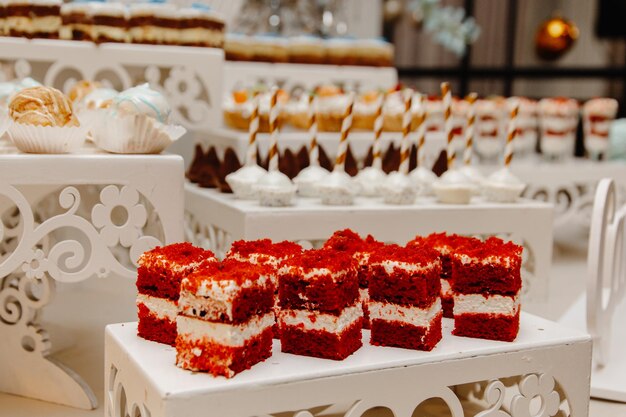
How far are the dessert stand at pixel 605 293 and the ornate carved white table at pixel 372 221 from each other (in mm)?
323

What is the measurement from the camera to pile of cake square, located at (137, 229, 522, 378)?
1.54m

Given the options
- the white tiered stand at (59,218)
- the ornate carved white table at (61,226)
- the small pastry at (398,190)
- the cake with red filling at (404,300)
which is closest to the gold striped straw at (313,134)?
the small pastry at (398,190)

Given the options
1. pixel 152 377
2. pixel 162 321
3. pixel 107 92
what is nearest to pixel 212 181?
pixel 107 92

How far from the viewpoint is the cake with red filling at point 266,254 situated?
1786mm

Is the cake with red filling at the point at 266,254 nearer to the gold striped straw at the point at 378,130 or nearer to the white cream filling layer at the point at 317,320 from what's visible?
the white cream filling layer at the point at 317,320

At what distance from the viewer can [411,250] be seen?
181 centimetres

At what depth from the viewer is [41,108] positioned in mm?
2211

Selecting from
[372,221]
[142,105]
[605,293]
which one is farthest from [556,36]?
[142,105]

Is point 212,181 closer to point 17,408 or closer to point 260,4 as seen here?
point 17,408

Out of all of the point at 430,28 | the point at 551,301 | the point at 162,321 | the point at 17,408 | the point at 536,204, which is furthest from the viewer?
the point at 430,28

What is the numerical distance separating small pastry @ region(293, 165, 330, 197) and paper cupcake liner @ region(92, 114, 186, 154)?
0.67m

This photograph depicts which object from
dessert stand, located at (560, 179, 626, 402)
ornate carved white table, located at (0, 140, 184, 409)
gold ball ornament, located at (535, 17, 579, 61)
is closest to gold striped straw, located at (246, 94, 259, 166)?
ornate carved white table, located at (0, 140, 184, 409)

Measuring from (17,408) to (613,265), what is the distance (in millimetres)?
1944

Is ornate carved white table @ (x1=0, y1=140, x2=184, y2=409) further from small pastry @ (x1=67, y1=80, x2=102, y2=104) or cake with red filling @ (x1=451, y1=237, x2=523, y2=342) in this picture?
cake with red filling @ (x1=451, y1=237, x2=523, y2=342)
